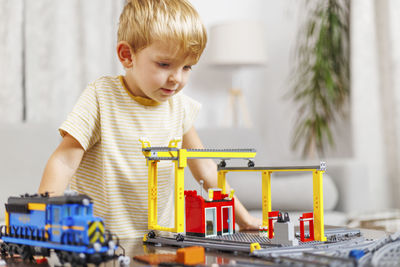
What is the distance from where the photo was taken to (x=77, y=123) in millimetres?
907

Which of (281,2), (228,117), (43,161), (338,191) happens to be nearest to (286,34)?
(281,2)

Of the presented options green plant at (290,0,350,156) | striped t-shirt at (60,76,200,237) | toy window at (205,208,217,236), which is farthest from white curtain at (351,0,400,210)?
toy window at (205,208,217,236)

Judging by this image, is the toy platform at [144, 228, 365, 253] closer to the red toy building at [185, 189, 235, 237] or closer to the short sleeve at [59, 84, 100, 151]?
the red toy building at [185, 189, 235, 237]

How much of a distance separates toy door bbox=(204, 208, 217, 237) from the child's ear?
1.12 feet

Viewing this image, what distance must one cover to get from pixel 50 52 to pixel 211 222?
2.09 m

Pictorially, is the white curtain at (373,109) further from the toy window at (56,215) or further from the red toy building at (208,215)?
the toy window at (56,215)

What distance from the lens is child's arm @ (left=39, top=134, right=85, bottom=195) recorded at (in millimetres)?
850

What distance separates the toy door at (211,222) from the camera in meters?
0.81

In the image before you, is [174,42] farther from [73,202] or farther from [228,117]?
[228,117]

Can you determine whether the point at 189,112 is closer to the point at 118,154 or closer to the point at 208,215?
the point at 118,154

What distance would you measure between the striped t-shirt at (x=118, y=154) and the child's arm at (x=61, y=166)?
3cm

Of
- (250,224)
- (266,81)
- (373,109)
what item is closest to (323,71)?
(373,109)

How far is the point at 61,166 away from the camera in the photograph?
0.88m

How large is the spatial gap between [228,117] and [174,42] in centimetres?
262
